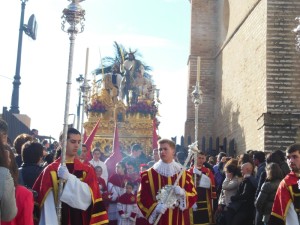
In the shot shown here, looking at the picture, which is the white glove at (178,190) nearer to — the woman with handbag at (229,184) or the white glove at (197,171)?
the white glove at (197,171)

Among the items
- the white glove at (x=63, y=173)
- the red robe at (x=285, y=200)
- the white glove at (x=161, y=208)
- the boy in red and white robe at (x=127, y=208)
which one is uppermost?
the white glove at (x=63, y=173)

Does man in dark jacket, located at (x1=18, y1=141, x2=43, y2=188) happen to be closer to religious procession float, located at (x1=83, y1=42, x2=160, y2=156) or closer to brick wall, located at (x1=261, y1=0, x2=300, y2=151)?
brick wall, located at (x1=261, y1=0, x2=300, y2=151)

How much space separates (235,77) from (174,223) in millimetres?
17415

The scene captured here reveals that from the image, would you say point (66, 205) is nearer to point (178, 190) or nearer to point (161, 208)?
point (161, 208)

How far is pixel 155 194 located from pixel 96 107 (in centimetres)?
1739

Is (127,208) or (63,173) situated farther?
(127,208)

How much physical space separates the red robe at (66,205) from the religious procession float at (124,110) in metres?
14.8

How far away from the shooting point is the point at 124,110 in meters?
24.4

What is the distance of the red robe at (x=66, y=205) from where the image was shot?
630 centimetres

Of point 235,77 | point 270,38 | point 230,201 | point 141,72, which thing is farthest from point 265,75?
point 141,72

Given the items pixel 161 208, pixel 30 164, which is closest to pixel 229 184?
pixel 161 208

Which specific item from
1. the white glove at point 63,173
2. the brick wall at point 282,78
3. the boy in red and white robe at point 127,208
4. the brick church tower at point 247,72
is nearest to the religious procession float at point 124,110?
the brick church tower at point 247,72

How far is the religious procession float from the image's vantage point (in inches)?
918

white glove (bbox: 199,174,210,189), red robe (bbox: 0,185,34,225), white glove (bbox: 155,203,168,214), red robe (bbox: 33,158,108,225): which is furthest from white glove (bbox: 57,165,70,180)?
white glove (bbox: 199,174,210,189)
